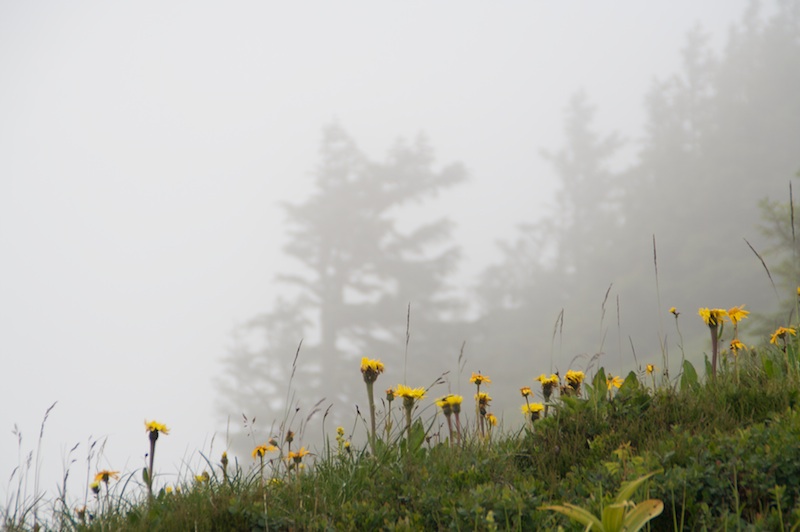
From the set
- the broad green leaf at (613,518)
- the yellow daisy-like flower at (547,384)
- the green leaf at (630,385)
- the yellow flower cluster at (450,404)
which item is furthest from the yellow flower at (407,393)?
the broad green leaf at (613,518)

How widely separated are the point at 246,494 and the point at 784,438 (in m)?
2.24

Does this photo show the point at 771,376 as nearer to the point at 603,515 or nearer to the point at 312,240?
the point at 603,515

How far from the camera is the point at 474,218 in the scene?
116m

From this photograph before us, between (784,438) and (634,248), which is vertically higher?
(634,248)

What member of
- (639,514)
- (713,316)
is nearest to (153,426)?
(639,514)

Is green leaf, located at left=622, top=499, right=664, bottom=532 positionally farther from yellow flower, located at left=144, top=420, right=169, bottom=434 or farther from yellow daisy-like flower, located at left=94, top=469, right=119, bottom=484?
yellow daisy-like flower, located at left=94, top=469, right=119, bottom=484

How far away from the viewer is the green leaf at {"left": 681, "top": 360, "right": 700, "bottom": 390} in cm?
348

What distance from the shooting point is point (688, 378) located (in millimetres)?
3660

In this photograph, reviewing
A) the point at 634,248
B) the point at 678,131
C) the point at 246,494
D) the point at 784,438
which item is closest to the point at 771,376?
the point at 784,438

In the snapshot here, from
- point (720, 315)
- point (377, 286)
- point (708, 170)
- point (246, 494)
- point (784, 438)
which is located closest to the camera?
point (784, 438)

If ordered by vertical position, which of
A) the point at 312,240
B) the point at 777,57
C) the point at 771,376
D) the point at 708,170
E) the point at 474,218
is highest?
the point at 474,218

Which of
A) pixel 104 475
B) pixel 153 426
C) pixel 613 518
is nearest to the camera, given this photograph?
pixel 613 518

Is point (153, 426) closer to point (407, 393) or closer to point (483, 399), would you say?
point (407, 393)

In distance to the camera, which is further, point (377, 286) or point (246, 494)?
point (377, 286)
